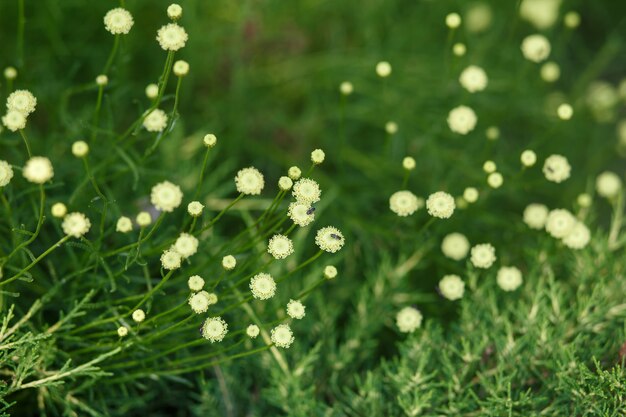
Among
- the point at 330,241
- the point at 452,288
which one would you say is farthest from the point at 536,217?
the point at 330,241

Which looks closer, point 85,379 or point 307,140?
point 85,379

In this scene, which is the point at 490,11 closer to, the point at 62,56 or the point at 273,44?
the point at 273,44

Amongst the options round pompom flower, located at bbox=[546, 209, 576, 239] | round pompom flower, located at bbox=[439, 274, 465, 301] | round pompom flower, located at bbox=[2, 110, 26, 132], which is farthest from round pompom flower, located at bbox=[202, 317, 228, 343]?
round pompom flower, located at bbox=[546, 209, 576, 239]

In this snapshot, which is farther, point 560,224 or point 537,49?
point 537,49

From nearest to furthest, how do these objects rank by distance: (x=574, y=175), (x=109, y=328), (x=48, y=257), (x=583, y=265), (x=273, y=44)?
(x=109, y=328)
(x=48, y=257)
(x=583, y=265)
(x=574, y=175)
(x=273, y=44)

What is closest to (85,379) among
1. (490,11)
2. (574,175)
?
(574,175)

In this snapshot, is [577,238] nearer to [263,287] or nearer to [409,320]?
[409,320]
